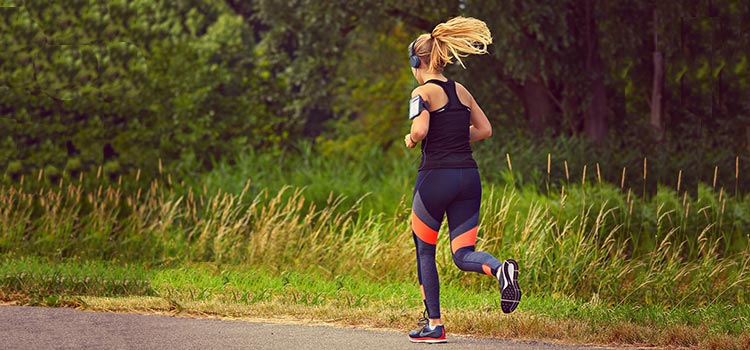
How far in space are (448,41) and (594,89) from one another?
13456mm

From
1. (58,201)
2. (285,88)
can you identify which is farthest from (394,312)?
(285,88)

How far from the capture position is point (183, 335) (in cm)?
807

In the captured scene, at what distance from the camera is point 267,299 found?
9898mm

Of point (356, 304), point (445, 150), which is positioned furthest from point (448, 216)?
point (356, 304)

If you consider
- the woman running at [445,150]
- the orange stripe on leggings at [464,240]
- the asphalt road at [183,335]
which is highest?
the woman running at [445,150]

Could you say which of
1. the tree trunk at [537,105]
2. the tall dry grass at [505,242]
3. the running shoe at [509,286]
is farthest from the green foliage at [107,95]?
the running shoe at [509,286]

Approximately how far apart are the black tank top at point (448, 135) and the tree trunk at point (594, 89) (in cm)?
1303

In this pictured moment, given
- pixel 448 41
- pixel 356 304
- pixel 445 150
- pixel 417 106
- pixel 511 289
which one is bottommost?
pixel 356 304

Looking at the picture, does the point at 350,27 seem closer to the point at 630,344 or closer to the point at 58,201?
the point at 58,201

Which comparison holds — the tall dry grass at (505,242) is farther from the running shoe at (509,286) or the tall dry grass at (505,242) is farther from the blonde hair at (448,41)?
the blonde hair at (448,41)

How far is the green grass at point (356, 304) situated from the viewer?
8039 millimetres

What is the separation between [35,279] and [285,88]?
57.4ft

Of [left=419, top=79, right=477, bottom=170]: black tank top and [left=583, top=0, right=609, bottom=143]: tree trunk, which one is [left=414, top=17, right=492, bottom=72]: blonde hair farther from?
[left=583, top=0, right=609, bottom=143]: tree trunk

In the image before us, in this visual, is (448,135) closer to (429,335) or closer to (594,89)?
(429,335)
